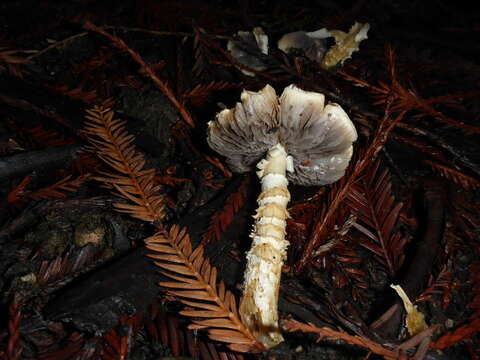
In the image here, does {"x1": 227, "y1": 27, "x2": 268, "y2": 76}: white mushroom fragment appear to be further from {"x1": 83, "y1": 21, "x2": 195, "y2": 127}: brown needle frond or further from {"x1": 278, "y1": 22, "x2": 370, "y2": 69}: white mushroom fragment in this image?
{"x1": 83, "y1": 21, "x2": 195, "y2": 127}: brown needle frond

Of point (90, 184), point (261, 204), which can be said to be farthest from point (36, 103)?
point (261, 204)

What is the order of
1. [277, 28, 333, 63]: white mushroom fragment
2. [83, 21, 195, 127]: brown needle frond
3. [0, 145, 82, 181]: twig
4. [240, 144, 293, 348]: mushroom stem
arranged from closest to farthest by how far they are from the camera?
Result: [240, 144, 293, 348]: mushroom stem < [0, 145, 82, 181]: twig < [83, 21, 195, 127]: brown needle frond < [277, 28, 333, 63]: white mushroom fragment

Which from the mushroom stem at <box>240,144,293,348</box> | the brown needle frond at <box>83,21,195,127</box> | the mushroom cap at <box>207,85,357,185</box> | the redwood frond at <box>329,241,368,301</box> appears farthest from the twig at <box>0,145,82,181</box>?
the redwood frond at <box>329,241,368,301</box>

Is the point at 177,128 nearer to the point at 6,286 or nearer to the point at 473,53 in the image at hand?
the point at 6,286

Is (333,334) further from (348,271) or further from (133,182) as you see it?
(133,182)

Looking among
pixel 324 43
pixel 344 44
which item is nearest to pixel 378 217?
pixel 344 44

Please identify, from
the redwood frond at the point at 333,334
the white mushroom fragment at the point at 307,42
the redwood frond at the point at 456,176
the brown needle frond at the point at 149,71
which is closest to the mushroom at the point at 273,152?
the brown needle frond at the point at 149,71
